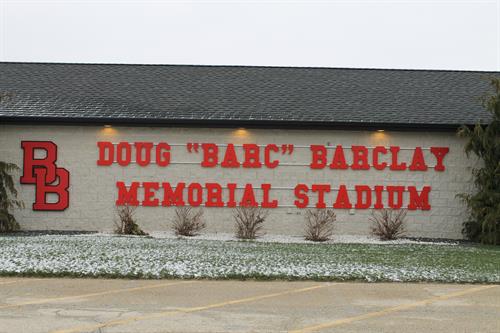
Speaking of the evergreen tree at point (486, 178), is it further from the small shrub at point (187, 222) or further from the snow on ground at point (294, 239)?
the small shrub at point (187, 222)

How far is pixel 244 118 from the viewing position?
70.6ft

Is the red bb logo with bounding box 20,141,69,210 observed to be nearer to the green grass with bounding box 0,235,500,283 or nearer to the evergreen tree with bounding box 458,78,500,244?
the green grass with bounding box 0,235,500,283

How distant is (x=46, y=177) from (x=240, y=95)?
23.4 feet

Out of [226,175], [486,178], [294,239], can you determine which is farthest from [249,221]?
[486,178]

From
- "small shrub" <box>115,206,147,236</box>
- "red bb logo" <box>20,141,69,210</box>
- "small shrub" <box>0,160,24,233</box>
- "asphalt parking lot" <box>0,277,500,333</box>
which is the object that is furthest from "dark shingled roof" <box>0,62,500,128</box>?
"asphalt parking lot" <box>0,277,500,333</box>

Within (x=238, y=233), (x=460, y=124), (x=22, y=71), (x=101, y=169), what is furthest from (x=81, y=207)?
(x=460, y=124)

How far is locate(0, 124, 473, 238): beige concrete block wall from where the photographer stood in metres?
21.6

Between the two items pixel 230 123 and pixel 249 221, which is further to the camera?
pixel 230 123

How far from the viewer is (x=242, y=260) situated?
1392 cm

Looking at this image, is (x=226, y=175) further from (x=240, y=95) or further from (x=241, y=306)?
(x=241, y=306)

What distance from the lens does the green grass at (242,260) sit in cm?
1208

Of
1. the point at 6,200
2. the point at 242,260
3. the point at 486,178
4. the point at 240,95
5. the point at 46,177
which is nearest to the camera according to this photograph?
the point at 242,260

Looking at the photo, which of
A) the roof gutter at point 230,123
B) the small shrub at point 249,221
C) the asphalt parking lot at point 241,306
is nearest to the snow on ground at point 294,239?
the small shrub at point 249,221

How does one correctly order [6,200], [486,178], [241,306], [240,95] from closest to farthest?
[241,306], [486,178], [6,200], [240,95]
